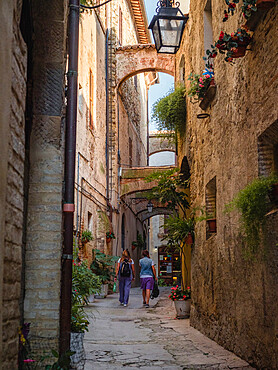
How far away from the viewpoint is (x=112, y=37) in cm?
1811

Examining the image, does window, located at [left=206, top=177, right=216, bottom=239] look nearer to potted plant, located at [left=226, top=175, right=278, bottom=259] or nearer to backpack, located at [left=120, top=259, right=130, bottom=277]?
potted plant, located at [left=226, top=175, right=278, bottom=259]

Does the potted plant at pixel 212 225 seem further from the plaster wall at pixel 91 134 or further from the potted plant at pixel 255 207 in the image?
the plaster wall at pixel 91 134

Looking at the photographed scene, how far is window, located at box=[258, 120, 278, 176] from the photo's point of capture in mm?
4783

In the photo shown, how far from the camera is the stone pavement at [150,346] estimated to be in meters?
5.29

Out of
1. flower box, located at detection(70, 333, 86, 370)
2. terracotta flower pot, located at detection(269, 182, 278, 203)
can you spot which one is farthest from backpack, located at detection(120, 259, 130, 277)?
terracotta flower pot, located at detection(269, 182, 278, 203)

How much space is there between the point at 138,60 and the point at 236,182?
13.6 m

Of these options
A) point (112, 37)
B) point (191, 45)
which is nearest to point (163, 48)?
point (191, 45)

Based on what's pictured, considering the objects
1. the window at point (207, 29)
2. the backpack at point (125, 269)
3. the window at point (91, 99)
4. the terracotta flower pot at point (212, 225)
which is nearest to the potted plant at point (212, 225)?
the terracotta flower pot at point (212, 225)

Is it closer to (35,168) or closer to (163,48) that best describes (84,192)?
(163,48)

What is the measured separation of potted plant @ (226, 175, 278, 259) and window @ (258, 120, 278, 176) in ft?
0.40

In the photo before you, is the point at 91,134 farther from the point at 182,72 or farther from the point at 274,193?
the point at 274,193

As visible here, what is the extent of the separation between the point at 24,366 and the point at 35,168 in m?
1.76

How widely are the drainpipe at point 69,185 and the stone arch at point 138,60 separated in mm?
13069

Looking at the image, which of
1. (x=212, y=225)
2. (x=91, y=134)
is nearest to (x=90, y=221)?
(x=91, y=134)
